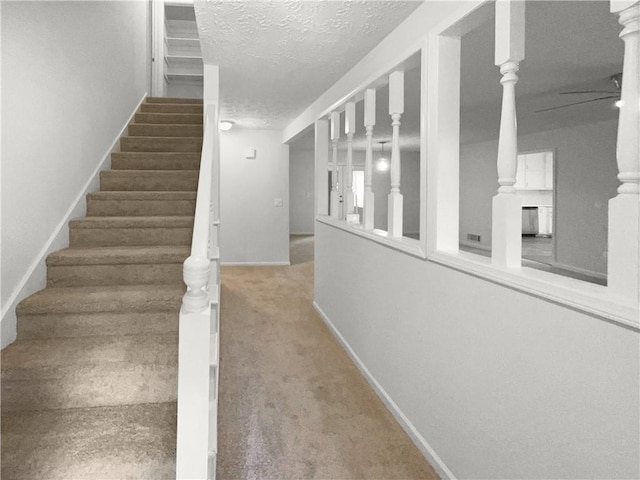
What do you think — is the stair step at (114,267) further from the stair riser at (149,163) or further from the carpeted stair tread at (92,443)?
the stair riser at (149,163)

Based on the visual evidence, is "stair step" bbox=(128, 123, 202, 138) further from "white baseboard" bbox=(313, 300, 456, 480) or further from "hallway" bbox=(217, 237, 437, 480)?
"white baseboard" bbox=(313, 300, 456, 480)

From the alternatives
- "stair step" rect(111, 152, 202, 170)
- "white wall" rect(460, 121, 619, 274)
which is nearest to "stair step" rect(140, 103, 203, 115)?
"stair step" rect(111, 152, 202, 170)

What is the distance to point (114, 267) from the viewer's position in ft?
8.79

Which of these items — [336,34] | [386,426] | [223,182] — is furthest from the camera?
[223,182]

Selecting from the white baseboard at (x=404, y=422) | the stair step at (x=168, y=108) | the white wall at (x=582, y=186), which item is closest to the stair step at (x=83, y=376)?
the white baseboard at (x=404, y=422)

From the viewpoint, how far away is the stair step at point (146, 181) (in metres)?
3.50

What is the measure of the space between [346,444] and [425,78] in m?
1.82

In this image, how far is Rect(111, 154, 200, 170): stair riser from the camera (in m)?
3.81

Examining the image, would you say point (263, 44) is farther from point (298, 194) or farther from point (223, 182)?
point (298, 194)

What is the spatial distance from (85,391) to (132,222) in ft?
4.35

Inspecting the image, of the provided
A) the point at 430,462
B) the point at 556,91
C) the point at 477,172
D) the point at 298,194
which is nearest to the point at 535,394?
the point at 430,462

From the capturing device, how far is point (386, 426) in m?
2.37

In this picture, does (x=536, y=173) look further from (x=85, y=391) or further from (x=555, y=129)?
(x=85, y=391)

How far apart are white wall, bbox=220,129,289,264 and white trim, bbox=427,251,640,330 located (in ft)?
18.5
